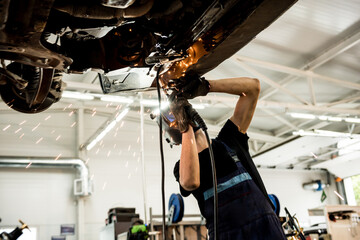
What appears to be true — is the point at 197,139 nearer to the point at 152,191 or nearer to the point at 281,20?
the point at 281,20

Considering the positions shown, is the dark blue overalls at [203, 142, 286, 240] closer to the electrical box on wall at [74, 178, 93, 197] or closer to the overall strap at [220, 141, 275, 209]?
the overall strap at [220, 141, 275, 209]

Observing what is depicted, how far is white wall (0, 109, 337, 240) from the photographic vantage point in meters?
7.87

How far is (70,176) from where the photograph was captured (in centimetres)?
856

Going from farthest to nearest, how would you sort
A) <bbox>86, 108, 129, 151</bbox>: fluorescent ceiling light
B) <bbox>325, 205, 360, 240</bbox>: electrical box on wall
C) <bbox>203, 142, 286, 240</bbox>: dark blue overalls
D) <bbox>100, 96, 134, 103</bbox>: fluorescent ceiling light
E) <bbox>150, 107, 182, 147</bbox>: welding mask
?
<bbox>86, 108, 129, 151</bbox>: fluorescent ceiling light → <bbox>100, 96, 134, 103</bbox>: fluorescent ceiling light → <bbox>325, 205, 360, 240</bbox>: electrical box on wall → <bbox>150, 107, 182, 147</bbox>: welding mask → <bbox>203, 142, 286, 240</bbox>: dark blue overalls

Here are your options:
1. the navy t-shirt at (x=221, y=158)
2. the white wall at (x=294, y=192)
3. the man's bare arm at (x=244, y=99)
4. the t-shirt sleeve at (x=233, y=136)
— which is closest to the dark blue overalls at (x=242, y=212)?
the navy t-shirt at (x=221, y=158)

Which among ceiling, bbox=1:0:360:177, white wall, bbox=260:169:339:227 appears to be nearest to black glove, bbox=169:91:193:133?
ceiling, bbox=1:0:360:177

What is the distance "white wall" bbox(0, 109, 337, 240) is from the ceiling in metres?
0.49

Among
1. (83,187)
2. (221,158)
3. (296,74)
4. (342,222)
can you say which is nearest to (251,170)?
(221,158)

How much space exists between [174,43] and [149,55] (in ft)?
0.43

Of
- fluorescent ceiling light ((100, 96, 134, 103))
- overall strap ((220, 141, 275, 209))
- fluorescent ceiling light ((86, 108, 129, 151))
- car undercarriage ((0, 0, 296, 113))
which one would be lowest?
overall strap ((220, 141, 275, 209))

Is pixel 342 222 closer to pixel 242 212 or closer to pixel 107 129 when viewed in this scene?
pixel 242 212

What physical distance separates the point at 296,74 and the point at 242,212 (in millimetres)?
6136

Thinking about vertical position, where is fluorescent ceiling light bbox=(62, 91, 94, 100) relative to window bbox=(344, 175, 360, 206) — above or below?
above

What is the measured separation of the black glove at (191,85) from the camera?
147 centimetres
